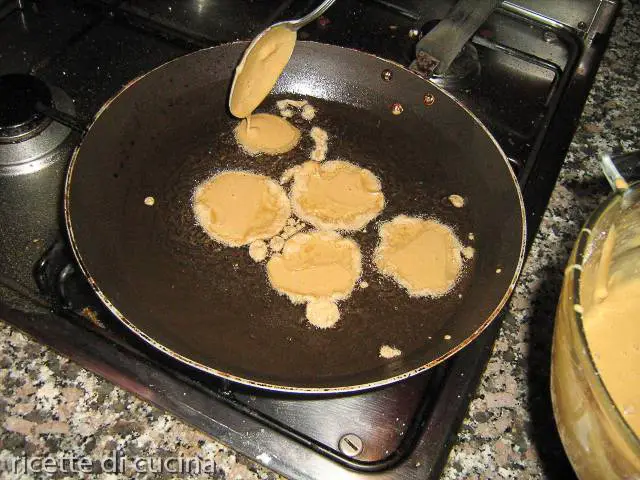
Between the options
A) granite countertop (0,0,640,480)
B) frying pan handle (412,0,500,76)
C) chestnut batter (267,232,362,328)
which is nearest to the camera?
granite countertop (0,0,640,480)

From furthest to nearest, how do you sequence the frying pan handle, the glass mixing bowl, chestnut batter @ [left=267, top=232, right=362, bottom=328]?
the frying pan handle < chestnut batter @ [left=267, top=232, right=362, bottom=328] < the glass mixing bowl

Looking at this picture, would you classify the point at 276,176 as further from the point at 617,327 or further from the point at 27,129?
the point at 617,327

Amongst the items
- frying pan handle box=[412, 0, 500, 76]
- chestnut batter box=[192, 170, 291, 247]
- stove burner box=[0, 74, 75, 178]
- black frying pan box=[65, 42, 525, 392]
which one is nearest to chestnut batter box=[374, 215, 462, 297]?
black frying pan box=[65, 42, 525, 392]

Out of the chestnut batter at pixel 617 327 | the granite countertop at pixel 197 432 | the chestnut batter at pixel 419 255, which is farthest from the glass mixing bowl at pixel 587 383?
the chestnut batter at pixel 419 255

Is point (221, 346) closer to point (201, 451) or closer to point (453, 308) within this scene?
point (201, 451)

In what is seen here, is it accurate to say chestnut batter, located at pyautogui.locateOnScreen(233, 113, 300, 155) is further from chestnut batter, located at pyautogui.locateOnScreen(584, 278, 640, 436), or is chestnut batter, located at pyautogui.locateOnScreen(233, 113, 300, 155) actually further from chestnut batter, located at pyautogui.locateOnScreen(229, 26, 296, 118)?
chestnut batter, located at pyautogui.locateOnScreen(584, 278, 640, 436)

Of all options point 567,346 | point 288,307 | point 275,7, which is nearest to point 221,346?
point 288,307
